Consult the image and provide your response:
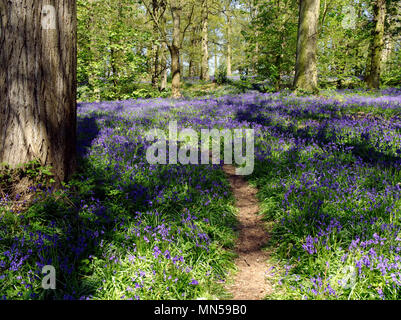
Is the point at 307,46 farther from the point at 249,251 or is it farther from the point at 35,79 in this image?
the point at 35,79

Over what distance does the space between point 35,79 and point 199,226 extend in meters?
3.03

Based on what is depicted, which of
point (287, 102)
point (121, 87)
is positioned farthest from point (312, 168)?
point (121, 87)

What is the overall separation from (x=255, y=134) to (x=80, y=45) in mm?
13412

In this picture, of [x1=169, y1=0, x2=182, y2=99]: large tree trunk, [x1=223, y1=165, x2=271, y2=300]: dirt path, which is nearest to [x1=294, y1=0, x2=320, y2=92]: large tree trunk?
[x1=169, y1=0, x2=182, y2=99]: large tree trunk

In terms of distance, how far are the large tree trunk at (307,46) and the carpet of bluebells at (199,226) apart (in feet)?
24.8

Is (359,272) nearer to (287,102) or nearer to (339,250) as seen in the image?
(339,250)

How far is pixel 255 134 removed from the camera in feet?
22.3

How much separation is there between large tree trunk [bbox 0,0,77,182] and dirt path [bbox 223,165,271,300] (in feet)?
9.63

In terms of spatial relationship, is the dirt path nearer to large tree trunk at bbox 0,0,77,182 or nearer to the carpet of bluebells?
the carpet of bluebells

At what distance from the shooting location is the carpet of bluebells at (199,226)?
2.53 m

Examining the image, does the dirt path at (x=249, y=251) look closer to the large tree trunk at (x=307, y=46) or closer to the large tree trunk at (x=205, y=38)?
the large tree trunk at (x=307, y=46)

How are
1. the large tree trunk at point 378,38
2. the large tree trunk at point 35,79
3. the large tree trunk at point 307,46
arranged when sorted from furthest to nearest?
1. the large tree trunk at point 378,38
2. the large tree trunk at point 307,46
3. the large tree trunk at point 35,79

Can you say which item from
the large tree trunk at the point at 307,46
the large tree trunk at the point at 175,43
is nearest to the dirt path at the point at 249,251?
the large tree trunk at the point at 307,46

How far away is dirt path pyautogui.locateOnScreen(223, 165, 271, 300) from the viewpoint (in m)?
2.89
